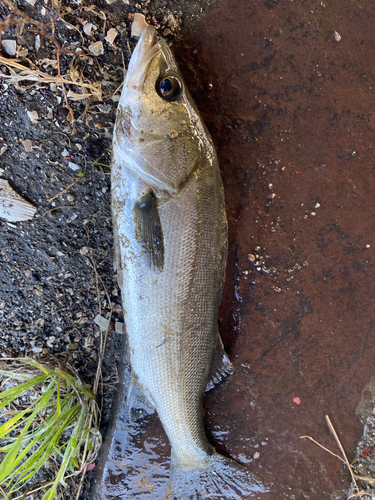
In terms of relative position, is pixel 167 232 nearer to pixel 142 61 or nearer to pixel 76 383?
pixel 142 61

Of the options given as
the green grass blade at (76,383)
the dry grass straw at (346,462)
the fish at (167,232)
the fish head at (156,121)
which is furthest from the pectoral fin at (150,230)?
the dry grass straw at (346,462)

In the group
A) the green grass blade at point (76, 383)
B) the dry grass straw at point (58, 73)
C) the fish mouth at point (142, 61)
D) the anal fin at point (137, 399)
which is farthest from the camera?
the green grass blade at point (76, 383)

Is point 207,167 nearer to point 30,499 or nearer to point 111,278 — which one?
point 111,278

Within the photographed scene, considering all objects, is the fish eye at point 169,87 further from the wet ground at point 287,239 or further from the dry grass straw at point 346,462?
the dry grass straw at point 346,462

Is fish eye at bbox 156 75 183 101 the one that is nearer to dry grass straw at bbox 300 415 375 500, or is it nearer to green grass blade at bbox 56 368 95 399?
green grass blade at bbox 56 368 95 399

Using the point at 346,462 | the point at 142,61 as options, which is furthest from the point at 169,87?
the point at 346,462

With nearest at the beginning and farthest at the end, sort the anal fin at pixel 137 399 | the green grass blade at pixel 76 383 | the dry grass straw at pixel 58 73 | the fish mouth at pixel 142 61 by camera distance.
→ 1. the fish mouth at pixel 142 61
2. the dry grass straw at pixel 58 73
3. the anal fin at pixel 137 399
4. the green grass blade at pixel 76 383

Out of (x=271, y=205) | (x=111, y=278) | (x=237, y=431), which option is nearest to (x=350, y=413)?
(x=237, y=431)
